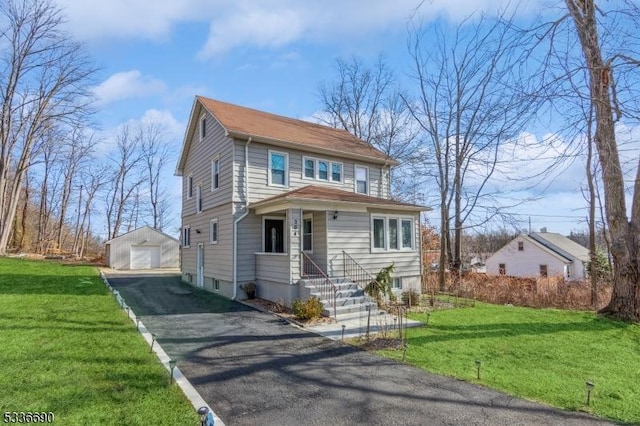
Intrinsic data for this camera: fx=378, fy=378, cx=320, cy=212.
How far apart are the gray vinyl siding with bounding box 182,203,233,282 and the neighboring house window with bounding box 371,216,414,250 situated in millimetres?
5102

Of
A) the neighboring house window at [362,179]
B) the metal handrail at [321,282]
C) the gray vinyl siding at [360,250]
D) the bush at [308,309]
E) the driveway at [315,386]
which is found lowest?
the driveway at [315,386]

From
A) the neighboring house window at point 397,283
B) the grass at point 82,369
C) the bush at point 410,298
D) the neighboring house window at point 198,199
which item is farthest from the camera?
the neighboring house window at point 198,199

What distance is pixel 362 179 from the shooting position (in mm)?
16359

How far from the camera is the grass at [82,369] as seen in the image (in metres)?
4.07

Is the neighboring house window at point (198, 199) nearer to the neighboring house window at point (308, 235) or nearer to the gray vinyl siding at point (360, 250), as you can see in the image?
the neighboring house window at point (308, 235)

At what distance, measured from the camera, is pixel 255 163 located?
44.4ft

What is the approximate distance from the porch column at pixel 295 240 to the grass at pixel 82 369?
457cm

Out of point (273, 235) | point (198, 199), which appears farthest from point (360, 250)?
point (198, 199)

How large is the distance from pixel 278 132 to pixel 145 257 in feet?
59.6

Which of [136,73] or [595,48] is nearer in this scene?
[595,48]

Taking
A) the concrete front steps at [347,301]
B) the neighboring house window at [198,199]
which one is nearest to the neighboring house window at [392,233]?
the concrete front steps at [347,301]

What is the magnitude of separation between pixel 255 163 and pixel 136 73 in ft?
24.1

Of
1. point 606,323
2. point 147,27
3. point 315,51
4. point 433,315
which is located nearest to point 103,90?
point 147,27

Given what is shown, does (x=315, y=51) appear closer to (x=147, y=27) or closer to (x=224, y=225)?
(x=147, y=27)
